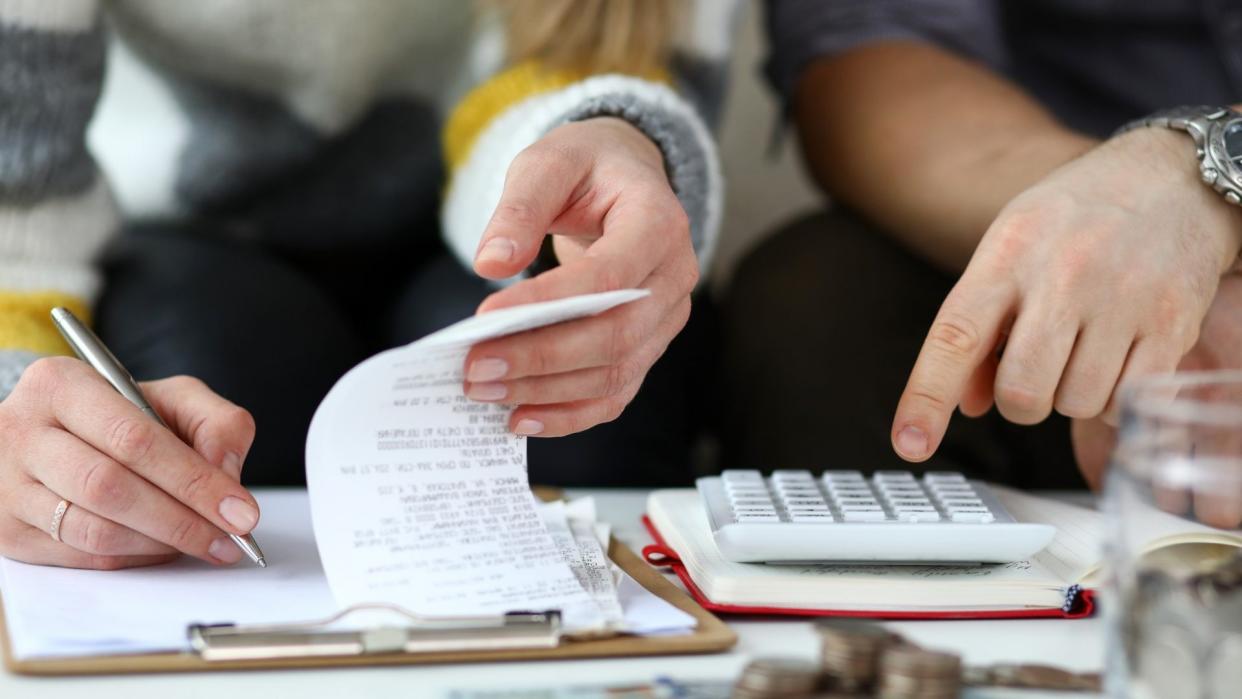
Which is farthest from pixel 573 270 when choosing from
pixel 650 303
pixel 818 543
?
Result: pixel 818 543

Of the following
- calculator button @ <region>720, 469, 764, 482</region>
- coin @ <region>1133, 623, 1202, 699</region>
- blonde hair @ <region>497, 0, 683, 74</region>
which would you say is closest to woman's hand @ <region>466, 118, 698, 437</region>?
calculator button @ <region>720, 469, 764, 482</region>

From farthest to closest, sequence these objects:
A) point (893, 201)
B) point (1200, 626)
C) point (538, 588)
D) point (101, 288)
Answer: point (893, 201), point (101, 288), point (538, 588), point (1200, 626)

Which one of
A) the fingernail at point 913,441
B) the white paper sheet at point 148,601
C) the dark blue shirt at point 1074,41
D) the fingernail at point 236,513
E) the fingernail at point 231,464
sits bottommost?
the white paper sheet at point 148,601

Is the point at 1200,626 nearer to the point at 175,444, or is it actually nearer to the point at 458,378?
the point at 458,378

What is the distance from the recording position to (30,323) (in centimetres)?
72

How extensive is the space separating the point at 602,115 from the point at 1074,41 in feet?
2.16

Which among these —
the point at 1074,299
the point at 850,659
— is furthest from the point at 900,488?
the point at 850,659

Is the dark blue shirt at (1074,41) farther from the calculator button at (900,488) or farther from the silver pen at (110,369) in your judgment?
the silver pen at (110,369)

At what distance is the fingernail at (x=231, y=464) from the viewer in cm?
56

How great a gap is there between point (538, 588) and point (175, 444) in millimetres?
180

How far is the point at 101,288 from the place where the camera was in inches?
34.1

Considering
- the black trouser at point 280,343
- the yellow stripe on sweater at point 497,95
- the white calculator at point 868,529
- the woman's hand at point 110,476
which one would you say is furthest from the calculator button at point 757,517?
the yellow stripe on sweater at point 497,95

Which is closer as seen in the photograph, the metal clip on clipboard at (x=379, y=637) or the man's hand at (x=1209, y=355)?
the metal clip on clipboard at (x=379, y=637)

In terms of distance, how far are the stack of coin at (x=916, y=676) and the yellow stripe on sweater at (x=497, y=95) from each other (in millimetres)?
616
